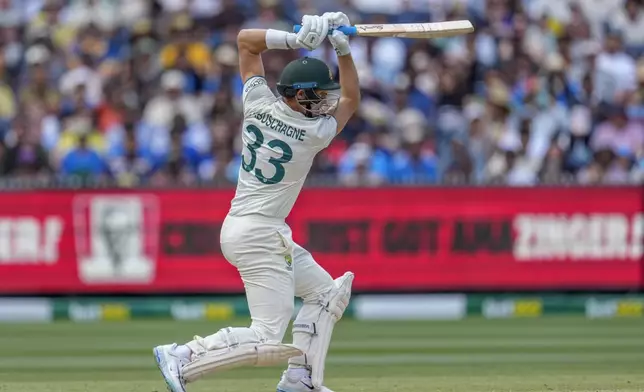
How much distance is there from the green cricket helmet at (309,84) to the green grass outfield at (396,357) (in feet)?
5.71

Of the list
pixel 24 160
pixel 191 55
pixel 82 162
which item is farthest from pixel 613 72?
pixel 24 160

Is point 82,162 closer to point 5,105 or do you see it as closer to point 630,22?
point 5,105

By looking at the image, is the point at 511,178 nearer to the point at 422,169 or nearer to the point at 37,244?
the point at 422,169

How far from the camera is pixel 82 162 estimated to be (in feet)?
42.5

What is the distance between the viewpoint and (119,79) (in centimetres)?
1433

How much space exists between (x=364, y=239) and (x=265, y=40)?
632 cm

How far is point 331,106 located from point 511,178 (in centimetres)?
665

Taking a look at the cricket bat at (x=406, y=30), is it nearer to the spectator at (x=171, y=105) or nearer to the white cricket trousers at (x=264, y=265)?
the white cricket trousers at (x=264, y=265)

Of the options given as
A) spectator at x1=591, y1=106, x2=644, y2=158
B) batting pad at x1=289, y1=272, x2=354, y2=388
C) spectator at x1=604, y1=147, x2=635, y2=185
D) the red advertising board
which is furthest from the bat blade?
spectator at x1=591, y1=106, x2=644, y2=158

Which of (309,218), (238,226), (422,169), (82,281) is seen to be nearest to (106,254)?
(82,281)

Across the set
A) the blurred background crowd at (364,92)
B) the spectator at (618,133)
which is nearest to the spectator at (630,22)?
the blurred background crowd at (364,92)

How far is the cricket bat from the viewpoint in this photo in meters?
6.45

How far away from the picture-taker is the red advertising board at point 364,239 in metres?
12.4

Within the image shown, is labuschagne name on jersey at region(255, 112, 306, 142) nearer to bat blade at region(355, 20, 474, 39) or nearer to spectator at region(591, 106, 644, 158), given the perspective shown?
bat blade at region(355, 20, 474, 39)
